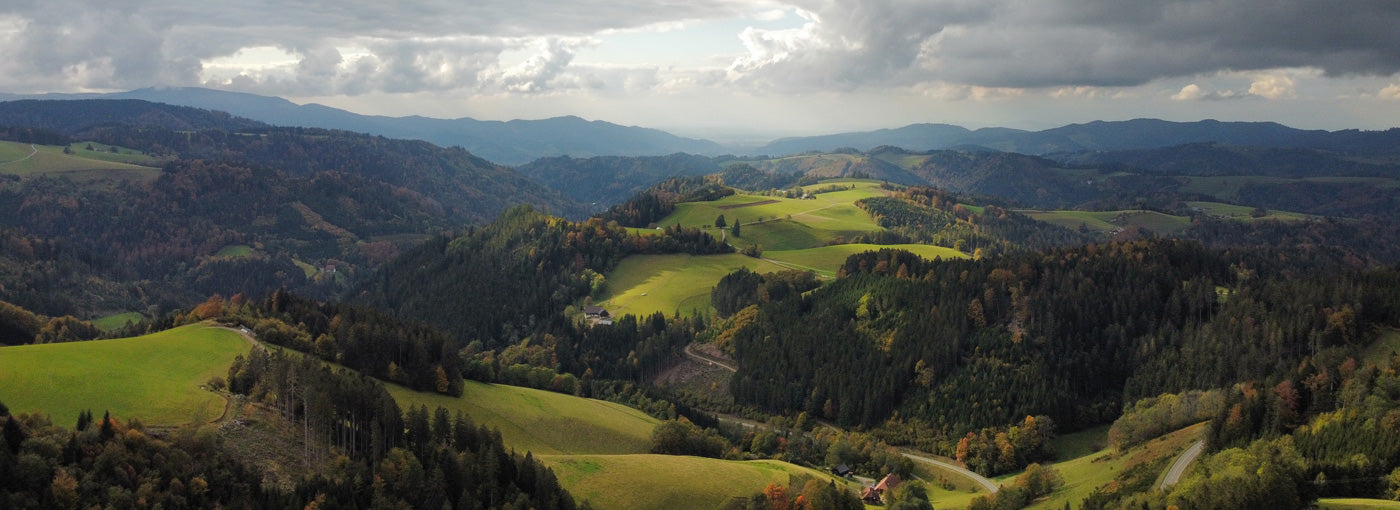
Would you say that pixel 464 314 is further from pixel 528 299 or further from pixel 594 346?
pixel 594 346

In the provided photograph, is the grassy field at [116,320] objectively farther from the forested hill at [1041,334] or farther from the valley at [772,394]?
the forested hill at [1041,334]

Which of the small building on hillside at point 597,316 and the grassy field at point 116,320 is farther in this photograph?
the grassy field at point 116,320

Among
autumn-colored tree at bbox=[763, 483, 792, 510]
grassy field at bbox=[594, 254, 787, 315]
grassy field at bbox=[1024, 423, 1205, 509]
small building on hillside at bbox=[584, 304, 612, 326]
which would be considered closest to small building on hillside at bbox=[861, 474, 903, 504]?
grassy field at bbox=[1024, 423, 1205, 509]

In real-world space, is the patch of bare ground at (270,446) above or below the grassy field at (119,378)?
below

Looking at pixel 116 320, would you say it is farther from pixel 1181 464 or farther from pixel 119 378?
pixel 1181 464

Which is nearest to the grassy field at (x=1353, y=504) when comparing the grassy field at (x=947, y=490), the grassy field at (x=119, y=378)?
the grassy field at (x=947, y=490)

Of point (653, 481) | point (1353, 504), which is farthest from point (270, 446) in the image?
point (1353, 504)
